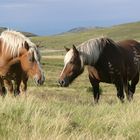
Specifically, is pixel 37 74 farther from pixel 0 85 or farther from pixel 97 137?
pixel 97 137

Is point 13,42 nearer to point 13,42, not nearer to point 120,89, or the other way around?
point 13,42

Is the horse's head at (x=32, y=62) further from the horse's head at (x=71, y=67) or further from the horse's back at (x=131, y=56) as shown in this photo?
the horse's back at (x=131, y=56)

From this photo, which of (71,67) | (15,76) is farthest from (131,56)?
(15,76)

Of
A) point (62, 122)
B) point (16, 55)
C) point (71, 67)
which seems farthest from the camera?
point (71, 67)

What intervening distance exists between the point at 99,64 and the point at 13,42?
2439 mm

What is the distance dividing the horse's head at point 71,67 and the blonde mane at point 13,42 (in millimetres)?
1094

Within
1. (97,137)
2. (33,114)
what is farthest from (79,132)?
(33,114)

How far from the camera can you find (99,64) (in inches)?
468

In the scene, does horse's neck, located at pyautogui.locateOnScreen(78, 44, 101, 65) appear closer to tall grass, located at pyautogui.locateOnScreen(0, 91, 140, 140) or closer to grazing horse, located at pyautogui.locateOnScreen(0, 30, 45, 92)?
grazing horse, located at pyautogui.locateOnScreen(0, 30, 45, 92)

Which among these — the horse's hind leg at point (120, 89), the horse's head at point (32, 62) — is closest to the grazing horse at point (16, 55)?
the horse's head at point (32, 62)

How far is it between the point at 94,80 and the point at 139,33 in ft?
506

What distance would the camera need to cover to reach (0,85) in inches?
444

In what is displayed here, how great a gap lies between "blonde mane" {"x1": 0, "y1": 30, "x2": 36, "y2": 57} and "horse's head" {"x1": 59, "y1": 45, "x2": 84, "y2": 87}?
109 centimetres

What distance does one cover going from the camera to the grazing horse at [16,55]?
10.5 metres
